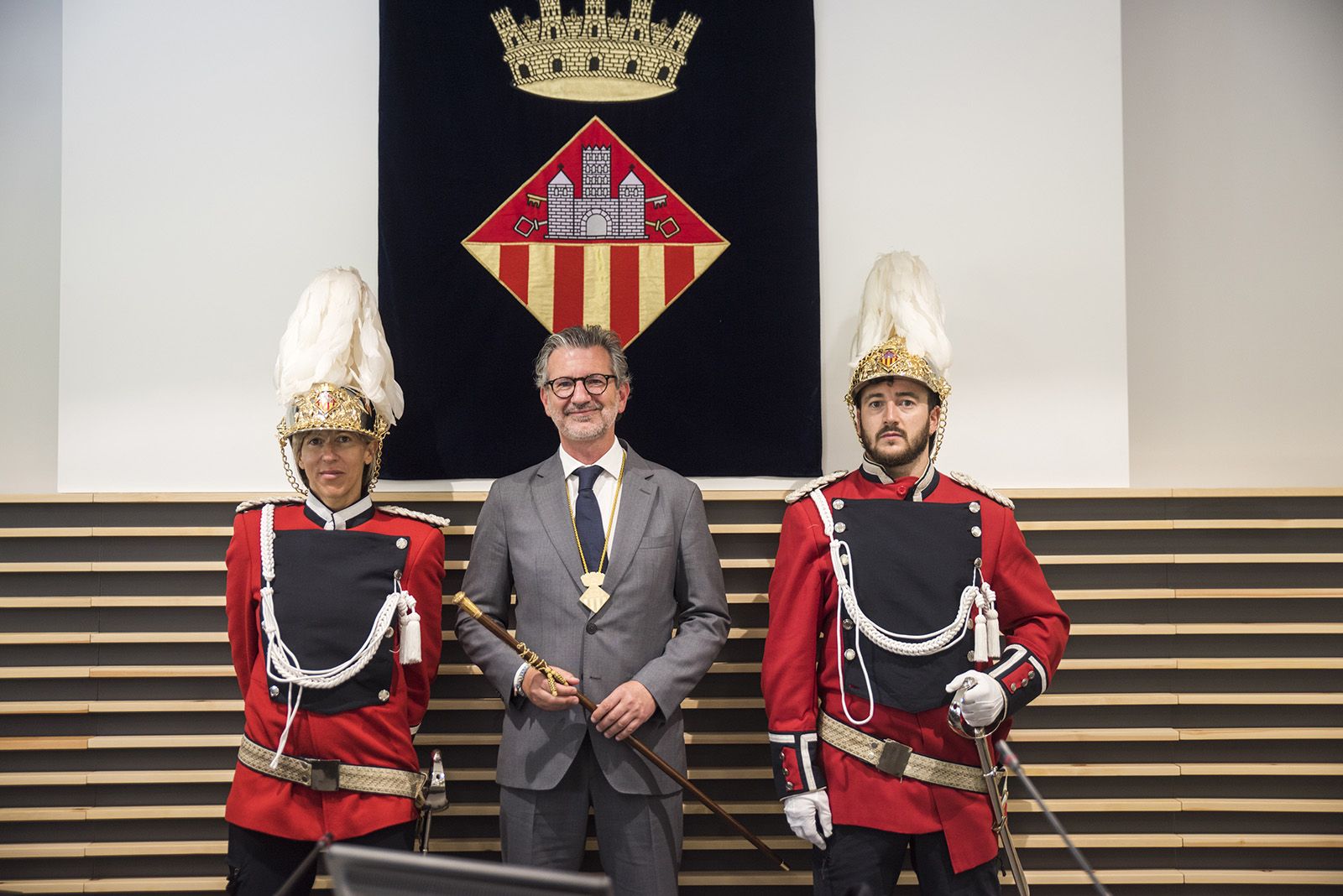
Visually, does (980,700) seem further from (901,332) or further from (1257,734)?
(1257,734)

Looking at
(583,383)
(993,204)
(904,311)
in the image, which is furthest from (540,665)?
(993,204)

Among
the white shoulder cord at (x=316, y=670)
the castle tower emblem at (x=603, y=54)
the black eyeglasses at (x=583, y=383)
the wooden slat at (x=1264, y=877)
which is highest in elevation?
the castle tower emblem at (x=603, y=54)

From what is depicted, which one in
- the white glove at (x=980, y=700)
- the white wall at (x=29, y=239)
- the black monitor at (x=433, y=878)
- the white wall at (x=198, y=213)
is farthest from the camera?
the white wall at (x=29, y=239)

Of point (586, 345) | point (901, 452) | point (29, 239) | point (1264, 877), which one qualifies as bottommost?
point (1264, 877)

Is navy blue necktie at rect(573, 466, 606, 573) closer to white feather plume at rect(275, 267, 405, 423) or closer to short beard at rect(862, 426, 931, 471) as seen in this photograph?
white feather plume at rect(275, 267, 405, 423)

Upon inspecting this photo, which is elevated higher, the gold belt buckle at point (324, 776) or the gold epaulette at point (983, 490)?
the gold epaulette at point (983, 490)

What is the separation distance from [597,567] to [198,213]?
189 centimetres

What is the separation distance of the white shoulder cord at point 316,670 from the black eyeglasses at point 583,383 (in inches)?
27.5

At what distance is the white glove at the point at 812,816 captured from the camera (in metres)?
2.64

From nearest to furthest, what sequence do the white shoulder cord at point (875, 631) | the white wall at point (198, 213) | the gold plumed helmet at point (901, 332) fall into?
the white shoulder cord at point (875, 631)
the gold plumed helmet at point (901, 332)
the white wall at point (198, 213)

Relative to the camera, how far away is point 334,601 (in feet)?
9.20

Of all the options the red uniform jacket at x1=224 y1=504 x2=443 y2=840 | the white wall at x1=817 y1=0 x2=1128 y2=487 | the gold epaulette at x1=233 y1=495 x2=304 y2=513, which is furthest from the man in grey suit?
the white wall at x1=817 y1=0 x2=1128 y2=487

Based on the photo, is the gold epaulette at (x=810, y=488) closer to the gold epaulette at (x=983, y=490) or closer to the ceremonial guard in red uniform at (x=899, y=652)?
the ceremonial guard in red uniform at (x=899, y=652)

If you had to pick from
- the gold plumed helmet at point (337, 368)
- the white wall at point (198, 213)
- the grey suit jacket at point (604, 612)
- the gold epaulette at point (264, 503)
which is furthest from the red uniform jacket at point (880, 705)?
the white wall at point (198, 213)
